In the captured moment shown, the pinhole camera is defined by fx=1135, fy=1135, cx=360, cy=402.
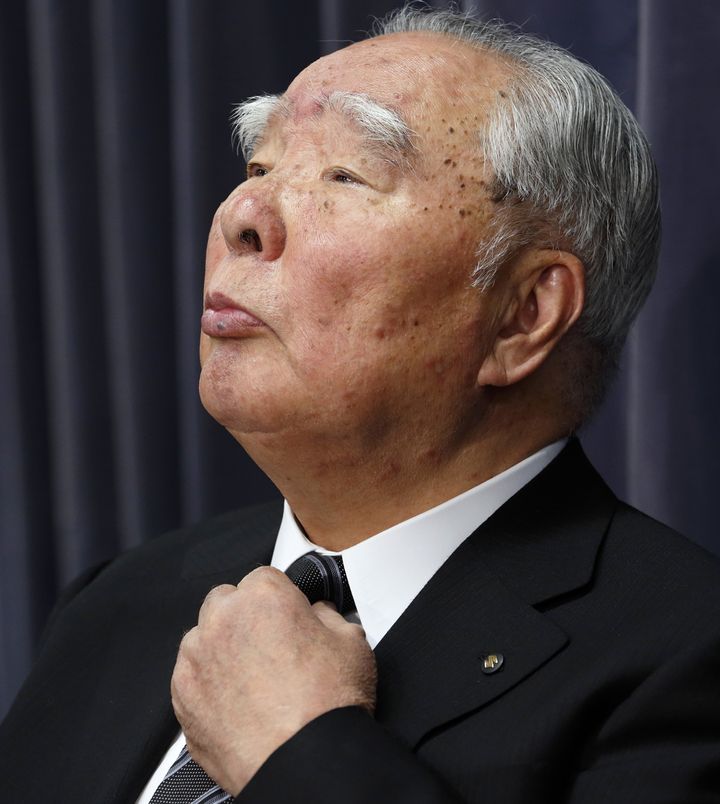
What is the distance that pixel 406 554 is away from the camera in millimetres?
1278

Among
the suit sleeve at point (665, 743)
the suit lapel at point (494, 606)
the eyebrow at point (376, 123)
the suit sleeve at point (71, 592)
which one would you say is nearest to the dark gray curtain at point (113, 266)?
the suit sleeve at point (71, 592)

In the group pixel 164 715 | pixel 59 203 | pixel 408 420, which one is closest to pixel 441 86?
pixel 408 420

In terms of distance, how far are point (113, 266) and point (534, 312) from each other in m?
0.96

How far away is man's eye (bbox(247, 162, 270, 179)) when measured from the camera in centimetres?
137

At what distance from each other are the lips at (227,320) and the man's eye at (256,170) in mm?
188

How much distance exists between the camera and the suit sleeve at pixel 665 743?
1022 millimetres

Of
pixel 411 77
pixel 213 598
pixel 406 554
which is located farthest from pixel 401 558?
pixel 411 77

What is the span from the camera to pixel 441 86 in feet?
4.21

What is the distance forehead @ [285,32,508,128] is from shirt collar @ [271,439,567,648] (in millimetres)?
431

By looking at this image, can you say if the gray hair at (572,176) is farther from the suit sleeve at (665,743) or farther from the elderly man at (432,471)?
the suit sleeve at (665,743)

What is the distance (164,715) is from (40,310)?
1028mm

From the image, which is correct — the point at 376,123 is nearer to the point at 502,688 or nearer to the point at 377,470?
the point at 377,470

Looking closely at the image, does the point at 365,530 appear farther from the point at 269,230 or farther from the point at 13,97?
the point at 13,97

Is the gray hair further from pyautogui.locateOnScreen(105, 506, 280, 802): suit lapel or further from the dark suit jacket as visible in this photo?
pyautogui.locateOnScreen(105, 506, 280, 802): suit lapel
